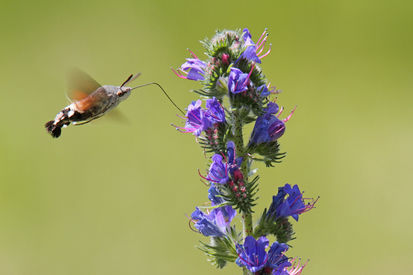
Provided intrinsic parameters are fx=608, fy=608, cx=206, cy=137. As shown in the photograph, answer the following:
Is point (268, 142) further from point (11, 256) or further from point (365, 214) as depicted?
point (11, 256)

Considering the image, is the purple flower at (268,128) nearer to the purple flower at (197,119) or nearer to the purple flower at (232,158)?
the purple flower at (232,158)

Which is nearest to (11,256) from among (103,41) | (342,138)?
(103,41)

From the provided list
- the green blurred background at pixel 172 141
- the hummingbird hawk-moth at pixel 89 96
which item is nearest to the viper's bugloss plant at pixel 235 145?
the hummingbird hawk-moth at pixel 89 96

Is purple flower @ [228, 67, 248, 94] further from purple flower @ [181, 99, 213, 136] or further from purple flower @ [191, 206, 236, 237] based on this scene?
purple flower @ [191, 206, 236, 237]

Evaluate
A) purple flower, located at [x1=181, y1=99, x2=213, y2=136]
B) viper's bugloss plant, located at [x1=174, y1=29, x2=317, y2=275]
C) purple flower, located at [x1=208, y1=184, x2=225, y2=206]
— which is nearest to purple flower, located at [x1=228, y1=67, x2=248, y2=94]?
viper's bugloss plant, located at [x1=174, y1=29, x2=317, y2=275]

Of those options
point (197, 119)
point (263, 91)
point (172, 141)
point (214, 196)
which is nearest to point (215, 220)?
point (214, 196)

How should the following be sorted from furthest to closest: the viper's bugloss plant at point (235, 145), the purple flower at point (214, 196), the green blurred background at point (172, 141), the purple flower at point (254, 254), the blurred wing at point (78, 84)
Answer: the green blurred background at point (172, 141) → the blurred wing at point (78, 84) → the purple flower at point (214, 196) → the viper's bugloss plant at point (235, 145) → the purple flower at point (254, 254)

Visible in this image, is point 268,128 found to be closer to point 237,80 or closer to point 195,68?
point 237,80
